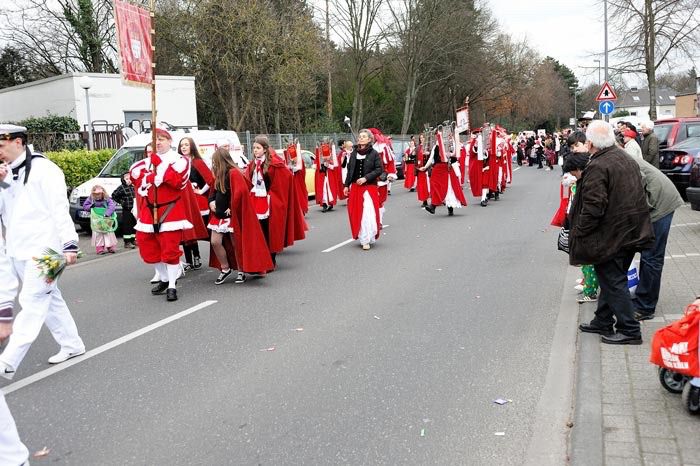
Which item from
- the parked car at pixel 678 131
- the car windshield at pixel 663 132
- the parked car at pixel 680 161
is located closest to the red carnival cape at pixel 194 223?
the parked car at pixel 680 161

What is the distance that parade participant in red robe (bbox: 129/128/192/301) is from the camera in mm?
7664

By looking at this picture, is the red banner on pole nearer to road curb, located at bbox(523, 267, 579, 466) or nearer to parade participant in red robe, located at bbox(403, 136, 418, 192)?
road curb, located at bbox(523, 267, 579, 466)

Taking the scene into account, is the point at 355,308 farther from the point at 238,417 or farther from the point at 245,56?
the point at 245,56

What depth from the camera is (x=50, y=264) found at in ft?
15.7

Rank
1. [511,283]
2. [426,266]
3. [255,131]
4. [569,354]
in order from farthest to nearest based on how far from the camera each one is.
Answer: [255,131]
[426,266]
[511,283]
[569,354]

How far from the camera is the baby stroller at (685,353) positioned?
159 inches

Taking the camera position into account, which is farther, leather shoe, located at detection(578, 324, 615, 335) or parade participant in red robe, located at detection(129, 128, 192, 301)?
parade participant in red robe, located at detection(129, 128, 192, 301)

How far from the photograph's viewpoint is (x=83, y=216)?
14.0 metres

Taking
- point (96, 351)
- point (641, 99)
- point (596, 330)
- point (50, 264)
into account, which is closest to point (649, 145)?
point (596, 330)

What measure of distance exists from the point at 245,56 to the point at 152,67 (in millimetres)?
20451

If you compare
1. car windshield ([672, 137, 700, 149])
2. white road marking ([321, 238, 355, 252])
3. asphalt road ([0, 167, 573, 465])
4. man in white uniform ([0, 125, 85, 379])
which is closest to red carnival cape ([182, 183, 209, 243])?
asphalt road ([0, 167, 573, 465])

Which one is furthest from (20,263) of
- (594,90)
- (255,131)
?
(594,90)

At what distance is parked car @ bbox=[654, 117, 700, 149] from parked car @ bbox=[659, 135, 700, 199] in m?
1.35

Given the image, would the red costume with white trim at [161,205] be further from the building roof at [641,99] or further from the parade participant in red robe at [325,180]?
the building roof at [641,99]
